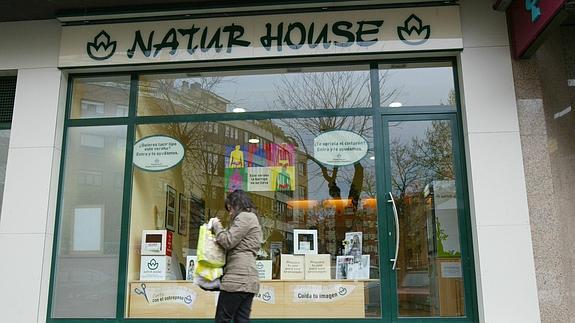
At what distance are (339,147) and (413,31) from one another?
164 centimetres

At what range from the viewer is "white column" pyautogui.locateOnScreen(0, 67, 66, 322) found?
21.0 feet

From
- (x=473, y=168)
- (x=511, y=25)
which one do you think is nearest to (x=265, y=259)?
(x=473, y=168)

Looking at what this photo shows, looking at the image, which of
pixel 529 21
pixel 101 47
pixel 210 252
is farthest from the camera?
pixel 101 47

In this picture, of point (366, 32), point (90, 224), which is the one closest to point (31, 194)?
point (90, 224)

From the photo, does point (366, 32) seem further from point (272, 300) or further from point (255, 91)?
point (272, 300)

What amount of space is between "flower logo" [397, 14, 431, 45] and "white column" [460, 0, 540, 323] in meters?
0.47

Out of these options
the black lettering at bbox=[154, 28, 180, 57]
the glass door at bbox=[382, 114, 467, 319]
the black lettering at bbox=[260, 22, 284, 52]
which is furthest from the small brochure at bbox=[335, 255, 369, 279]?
the black lettering at bbox=[154, 28, 180, 57]

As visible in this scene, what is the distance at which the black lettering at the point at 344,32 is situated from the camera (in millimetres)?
6598

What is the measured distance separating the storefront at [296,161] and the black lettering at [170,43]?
0.02m

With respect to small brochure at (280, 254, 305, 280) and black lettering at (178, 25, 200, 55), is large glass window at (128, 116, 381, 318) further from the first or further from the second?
black lettering at (178, 25, 200, 55)

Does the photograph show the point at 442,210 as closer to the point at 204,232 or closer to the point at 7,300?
the point at 204,232

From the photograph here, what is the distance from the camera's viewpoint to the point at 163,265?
6680mm

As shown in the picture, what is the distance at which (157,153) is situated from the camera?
274 inches

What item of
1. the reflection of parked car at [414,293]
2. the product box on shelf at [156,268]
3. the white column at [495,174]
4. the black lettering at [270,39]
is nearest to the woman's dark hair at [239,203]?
the product box on shelf at [156,268]
